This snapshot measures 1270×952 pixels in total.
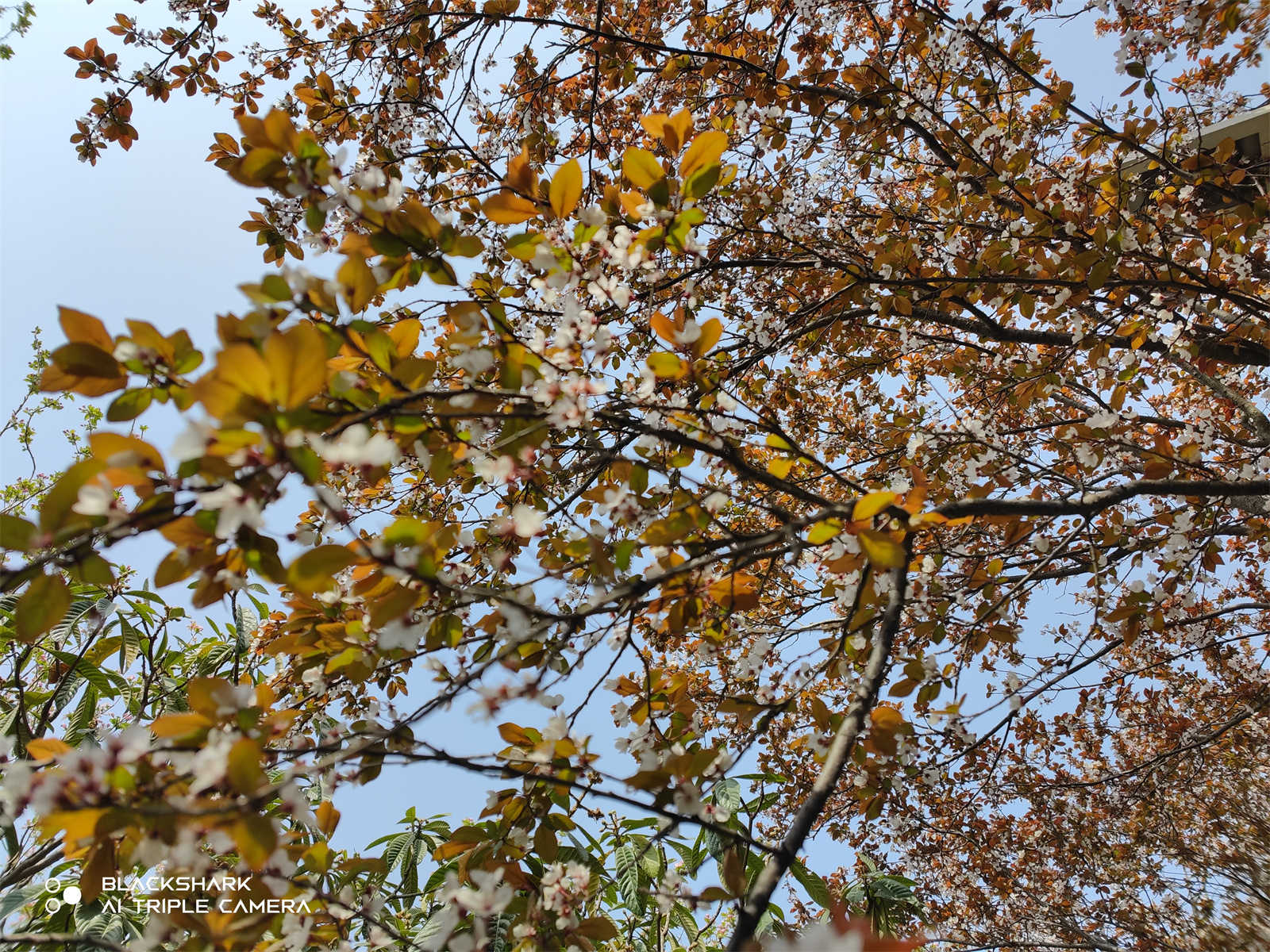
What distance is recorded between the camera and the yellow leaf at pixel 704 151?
1196 millimetres

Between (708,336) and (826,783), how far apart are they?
2.85 ft

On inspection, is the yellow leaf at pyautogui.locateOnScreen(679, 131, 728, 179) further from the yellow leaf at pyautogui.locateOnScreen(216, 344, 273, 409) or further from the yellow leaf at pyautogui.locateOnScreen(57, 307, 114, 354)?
the yellow leaf at pyautogui.locateOnScreen(57, 307, 114, 354)

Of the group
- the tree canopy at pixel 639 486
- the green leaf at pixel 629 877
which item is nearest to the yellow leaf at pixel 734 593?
the tree canopy at pixel 639 486

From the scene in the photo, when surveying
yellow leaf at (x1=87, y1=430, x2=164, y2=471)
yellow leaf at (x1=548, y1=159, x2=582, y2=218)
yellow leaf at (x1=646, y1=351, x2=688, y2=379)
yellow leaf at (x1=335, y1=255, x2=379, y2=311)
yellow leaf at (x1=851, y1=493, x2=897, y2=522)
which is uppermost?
yellow leaf at (x1=548, y1=159, x2=582, y2=218)

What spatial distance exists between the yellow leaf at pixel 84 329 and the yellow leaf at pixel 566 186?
0.77 m

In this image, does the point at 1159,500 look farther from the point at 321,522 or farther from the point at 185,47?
the point at 185,47

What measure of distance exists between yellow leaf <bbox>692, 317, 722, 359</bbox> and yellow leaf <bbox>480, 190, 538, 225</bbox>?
1.45ft

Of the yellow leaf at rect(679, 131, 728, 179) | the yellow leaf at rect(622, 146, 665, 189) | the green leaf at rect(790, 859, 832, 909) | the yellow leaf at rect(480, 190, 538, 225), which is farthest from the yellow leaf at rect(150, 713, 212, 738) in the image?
the green leaf at rect(790, 859, 832, 909)

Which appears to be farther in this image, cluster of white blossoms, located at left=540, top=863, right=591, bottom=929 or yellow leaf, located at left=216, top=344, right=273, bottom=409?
cluster of white blossoms, located at left=540, top=863, right=591, bottom=929

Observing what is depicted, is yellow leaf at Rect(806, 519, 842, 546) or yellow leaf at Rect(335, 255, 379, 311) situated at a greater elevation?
yellow leaf at Rect(335, 255, 379, 311)

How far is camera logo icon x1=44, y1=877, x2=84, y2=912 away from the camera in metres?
2.01

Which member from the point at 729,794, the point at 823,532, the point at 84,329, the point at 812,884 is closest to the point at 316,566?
the point at 84,329

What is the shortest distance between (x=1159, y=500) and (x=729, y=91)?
4148mm

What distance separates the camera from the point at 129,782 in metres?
0.75
